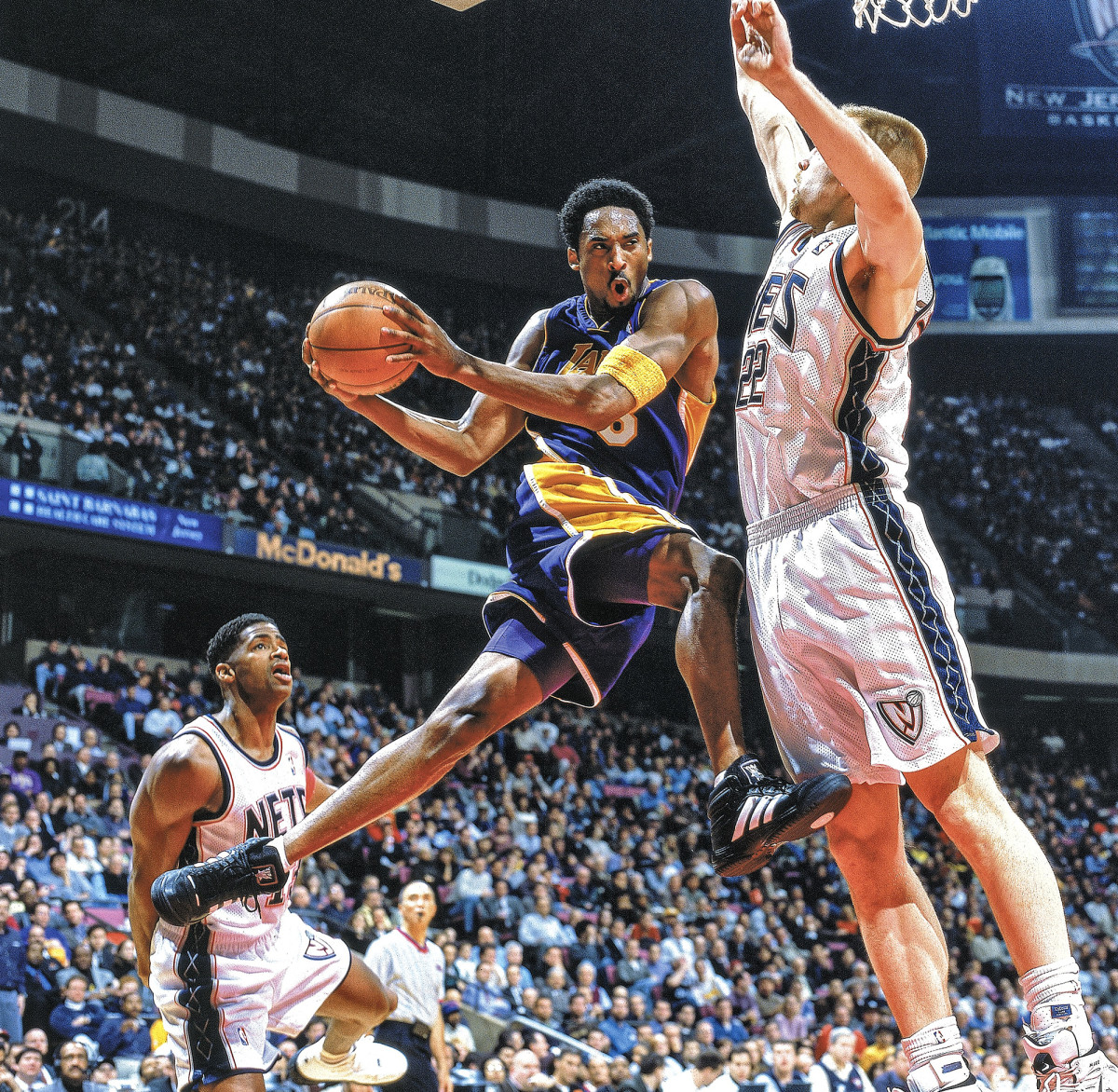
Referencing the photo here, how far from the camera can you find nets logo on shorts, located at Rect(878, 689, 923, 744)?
9.41 feet

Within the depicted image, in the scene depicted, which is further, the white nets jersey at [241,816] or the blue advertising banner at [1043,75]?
the blue advertising banner at [1043,75]

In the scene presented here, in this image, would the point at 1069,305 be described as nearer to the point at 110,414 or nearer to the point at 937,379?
the point at 937,379

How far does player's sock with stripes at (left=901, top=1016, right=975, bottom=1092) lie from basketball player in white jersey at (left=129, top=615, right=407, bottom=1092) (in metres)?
2.42

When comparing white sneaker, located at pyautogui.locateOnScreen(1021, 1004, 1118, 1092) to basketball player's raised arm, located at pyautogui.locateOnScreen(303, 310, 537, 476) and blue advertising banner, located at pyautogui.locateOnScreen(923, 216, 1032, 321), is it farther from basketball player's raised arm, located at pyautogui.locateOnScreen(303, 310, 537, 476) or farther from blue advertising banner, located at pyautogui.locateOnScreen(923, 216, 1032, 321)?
blue advertising banner, located at pyautogui.locateOnScreen(923, 216, 1032, 321)

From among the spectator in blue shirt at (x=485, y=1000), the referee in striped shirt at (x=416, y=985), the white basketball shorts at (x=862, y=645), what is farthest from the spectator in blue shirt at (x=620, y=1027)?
the white basketball shorts at (x=862, y=645)

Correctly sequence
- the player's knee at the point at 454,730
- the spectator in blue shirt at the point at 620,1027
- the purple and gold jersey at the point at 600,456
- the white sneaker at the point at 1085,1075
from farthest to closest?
the spectator in blue shirt at the point at 620,1027, the purple and gold jersey at the point at 600,456, the player's knee at the point at 454,730, the white sneaker at the point at 1085,1075

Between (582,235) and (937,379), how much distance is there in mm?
26399

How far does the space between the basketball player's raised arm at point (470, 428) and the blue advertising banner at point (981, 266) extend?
2193 cm

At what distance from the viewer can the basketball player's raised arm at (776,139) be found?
3.80m

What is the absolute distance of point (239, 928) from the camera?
4754mm

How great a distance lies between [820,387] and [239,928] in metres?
2.89

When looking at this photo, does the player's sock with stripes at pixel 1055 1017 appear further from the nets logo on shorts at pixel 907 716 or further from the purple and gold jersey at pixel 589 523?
the purple and gold jersey at pixel 589 523

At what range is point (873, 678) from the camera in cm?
293

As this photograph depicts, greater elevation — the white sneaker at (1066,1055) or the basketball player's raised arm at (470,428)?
the basketball player's raised arm at (470,428)
